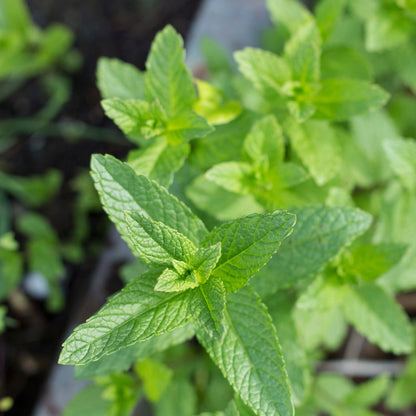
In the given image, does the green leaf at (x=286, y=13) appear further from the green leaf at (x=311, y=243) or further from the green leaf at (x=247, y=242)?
the green leaf at (x=247, y=242)

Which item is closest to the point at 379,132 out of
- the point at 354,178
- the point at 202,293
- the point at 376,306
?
the point at 354,178

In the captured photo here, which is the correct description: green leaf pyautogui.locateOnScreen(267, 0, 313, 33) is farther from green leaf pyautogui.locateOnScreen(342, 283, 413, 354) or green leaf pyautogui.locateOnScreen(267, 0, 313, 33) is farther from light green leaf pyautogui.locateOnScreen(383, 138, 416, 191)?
green leaf pyautogui.locateOnScreen(342, 283, 413, 354)

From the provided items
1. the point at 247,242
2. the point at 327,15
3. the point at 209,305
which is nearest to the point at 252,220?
the point at 247,242

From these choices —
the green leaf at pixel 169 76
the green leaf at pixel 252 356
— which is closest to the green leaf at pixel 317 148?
the green leaf at pixel 169 76

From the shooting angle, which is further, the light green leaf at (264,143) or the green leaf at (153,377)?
the green leaf at (153,377)

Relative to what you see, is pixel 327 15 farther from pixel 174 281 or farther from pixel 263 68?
pixel 174 281
